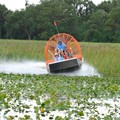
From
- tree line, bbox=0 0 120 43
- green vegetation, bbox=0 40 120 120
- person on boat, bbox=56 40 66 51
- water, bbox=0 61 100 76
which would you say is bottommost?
water, bbox=0 61 100 76

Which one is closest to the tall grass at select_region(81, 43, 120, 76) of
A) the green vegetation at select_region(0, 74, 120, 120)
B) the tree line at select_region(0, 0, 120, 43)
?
the green vegetation at select_region(0, 74, 120, 120)

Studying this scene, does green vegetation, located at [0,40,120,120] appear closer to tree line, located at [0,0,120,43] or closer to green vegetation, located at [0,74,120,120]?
green vegetation, located at [0,74,120,120]

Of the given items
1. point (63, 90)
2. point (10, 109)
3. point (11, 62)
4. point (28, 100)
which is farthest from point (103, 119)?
point (11, 62)

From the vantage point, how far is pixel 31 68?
1831cm

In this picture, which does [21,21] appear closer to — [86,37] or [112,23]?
[86,37]

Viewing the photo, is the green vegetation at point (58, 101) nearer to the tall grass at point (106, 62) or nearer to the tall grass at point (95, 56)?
the tall grass at point (106, 62)

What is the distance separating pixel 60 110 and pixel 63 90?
106 inches

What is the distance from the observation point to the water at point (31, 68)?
55.8 feet

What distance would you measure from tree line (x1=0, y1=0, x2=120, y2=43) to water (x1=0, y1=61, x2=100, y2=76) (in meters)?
35.3

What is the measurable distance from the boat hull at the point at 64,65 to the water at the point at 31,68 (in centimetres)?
33

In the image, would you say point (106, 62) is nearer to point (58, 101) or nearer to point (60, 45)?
point (60, 45)

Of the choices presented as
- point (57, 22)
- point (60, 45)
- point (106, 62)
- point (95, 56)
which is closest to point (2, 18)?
point (57, 22)

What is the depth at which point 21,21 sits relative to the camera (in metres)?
56.9

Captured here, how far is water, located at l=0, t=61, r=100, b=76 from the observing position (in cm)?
1700
